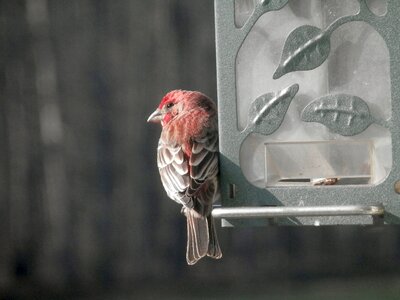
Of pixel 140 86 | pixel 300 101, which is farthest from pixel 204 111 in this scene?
pixel 140 86

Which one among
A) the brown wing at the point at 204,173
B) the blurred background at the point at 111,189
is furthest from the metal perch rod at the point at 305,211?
the blurred background at the point at 111,189

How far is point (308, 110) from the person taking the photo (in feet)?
17.4

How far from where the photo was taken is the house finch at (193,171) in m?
5.84

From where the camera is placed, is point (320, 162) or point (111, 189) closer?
point (320, 162)

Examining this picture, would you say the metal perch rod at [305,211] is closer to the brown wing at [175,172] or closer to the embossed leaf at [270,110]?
the embossed leaf at [270,110]

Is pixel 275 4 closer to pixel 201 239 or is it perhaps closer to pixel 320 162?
pixel 320 162

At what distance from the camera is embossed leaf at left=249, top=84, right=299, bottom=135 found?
17.6ft

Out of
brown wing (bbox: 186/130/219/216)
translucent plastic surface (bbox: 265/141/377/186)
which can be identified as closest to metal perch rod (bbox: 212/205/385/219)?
translucent plastic surface (bbox: 265/141/377/186)

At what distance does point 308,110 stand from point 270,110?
19 cm

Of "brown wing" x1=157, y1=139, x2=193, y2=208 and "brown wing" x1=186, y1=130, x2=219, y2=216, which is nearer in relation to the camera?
"brown wing" x1=186, y1=130, x2=219, y2=216

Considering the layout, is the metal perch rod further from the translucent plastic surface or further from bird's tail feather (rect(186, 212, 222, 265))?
bird's tail feather (rect(186, 212, 222, 265))

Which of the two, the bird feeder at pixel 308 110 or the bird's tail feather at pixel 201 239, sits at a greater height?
the bird feeder at pixel 308 110

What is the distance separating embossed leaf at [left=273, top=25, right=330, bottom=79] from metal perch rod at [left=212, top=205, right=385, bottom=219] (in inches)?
25.5

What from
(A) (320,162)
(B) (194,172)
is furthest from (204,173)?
(A) (320,162)
